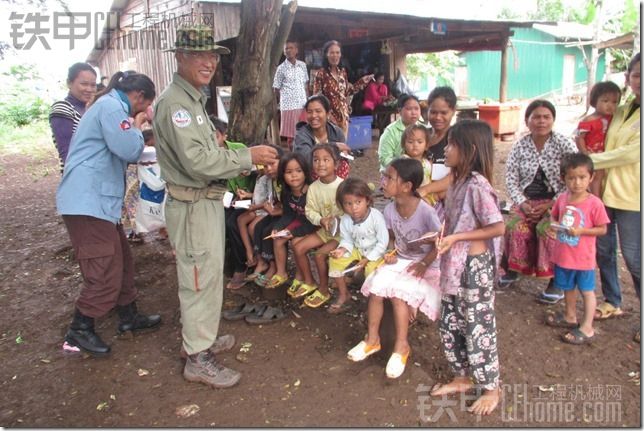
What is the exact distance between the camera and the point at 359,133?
932 cm

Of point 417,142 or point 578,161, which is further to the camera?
point 417,142

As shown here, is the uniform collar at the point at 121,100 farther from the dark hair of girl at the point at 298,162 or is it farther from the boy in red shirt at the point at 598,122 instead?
the boy in red shirt at the point at 598,122

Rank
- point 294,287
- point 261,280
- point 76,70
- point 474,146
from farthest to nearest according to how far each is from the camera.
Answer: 1. point 76,70
2. point 261,280
3. point 294,287
4. point 474,146

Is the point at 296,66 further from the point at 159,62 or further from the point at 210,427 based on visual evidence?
the point at 210,427

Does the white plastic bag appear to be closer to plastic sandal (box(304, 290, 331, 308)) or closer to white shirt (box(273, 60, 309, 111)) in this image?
plastic sandal (box(304, 290, 331, 308))

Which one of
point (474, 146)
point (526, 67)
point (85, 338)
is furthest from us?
point (526, 67)

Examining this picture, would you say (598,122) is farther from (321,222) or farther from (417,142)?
(321,222)

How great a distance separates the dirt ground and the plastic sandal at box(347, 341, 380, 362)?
0.32 feet

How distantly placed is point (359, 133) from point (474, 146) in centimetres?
704

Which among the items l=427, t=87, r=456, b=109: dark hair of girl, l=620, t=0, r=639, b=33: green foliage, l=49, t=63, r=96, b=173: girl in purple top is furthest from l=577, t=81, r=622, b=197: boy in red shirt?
l=620, t=0, r=639, b=33: green foliage

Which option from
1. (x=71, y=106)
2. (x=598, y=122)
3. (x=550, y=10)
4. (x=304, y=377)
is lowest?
(x=304, y=377)

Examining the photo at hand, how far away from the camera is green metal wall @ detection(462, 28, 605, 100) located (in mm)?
23167

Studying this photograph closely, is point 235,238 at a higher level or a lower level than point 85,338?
higher

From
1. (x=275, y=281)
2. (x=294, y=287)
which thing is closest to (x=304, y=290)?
(x=294, y=287)
